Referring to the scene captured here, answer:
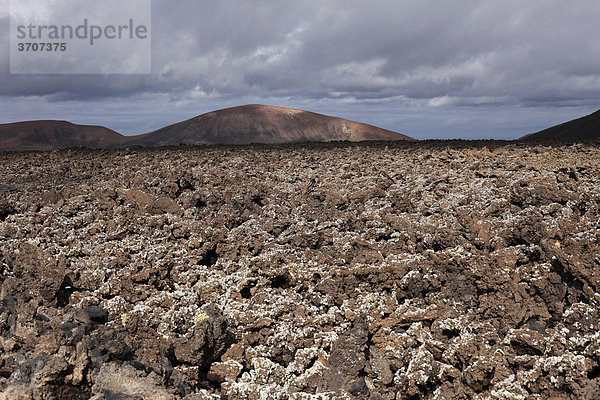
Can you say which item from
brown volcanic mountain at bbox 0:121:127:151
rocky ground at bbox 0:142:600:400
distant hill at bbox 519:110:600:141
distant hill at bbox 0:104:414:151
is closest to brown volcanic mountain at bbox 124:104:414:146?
distant hill at bbox 0:104:414:151

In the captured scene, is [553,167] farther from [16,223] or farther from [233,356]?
[16,223]

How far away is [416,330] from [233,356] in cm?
134

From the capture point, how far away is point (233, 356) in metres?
3.21

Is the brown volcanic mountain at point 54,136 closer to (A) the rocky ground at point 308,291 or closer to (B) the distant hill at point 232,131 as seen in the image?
(B) the distant hill at point 232,131

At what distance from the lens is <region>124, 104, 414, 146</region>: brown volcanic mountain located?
106 ft

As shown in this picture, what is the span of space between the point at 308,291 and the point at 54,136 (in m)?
37.2

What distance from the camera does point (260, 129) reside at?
33.4 meters

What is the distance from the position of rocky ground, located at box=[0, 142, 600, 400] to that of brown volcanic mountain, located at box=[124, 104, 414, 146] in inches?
1069

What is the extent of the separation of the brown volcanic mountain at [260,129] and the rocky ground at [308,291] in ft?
89.1

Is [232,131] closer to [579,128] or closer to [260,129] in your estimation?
[260,129]

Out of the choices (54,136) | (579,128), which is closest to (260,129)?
(54,136)

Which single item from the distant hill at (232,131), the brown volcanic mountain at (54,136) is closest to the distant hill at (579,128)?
the distant hill at (232,131)

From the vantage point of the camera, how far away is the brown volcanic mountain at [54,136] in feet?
107

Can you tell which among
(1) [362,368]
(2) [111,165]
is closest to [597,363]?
(1) [362,368]
